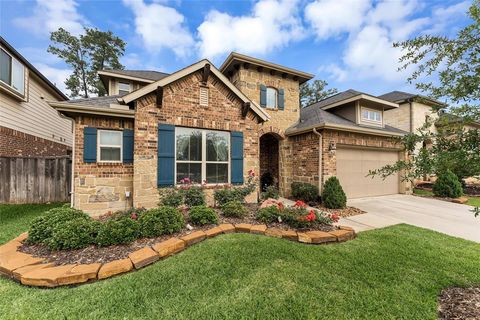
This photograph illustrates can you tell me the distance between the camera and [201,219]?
14.8 ft

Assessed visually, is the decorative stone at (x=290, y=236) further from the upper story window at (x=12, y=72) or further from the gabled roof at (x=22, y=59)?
the gabled roof at (x=22, y=59)

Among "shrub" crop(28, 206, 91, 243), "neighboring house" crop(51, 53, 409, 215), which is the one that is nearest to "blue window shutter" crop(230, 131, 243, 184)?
"neighboring house" crop(51, 53, 409, 215)

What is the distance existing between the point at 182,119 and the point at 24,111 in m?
8.14

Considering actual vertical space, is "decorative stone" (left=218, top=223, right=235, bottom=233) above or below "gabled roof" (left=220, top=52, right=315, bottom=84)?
below

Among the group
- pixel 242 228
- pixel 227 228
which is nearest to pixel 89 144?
pixel 227 228

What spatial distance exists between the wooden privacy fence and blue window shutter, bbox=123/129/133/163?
3310 millimetres

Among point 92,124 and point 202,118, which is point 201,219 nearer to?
point 202,118

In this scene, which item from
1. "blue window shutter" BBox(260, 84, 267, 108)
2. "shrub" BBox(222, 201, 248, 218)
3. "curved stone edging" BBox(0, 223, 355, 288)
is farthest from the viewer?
"blue window shutter" BBox(260, 84, 267, 108)

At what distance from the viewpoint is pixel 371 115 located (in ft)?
34.3

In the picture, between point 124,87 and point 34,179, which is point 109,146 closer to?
point 34,179

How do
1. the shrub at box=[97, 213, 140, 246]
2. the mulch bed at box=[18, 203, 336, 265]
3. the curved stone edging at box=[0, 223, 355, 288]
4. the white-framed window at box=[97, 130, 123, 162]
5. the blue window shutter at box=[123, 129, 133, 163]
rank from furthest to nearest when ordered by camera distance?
1. the blue window shutter at box=[123, 129, 133, 163]
2. the white-framed window at box=[97, 130, 123, 162]
3. the shrub at box=[97, 213, 140, 246]
4. the mulch bed at box=[18, 203, 336, 265]
5. the curved stone edging at box=[0, 223, 355, 288]

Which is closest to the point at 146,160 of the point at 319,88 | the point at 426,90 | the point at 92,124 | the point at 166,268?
the point at 92,124

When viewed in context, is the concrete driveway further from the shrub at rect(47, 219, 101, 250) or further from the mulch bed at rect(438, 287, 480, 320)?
the shrub at rect(47, 219, 101, 250)

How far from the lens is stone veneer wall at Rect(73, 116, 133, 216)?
573cm
